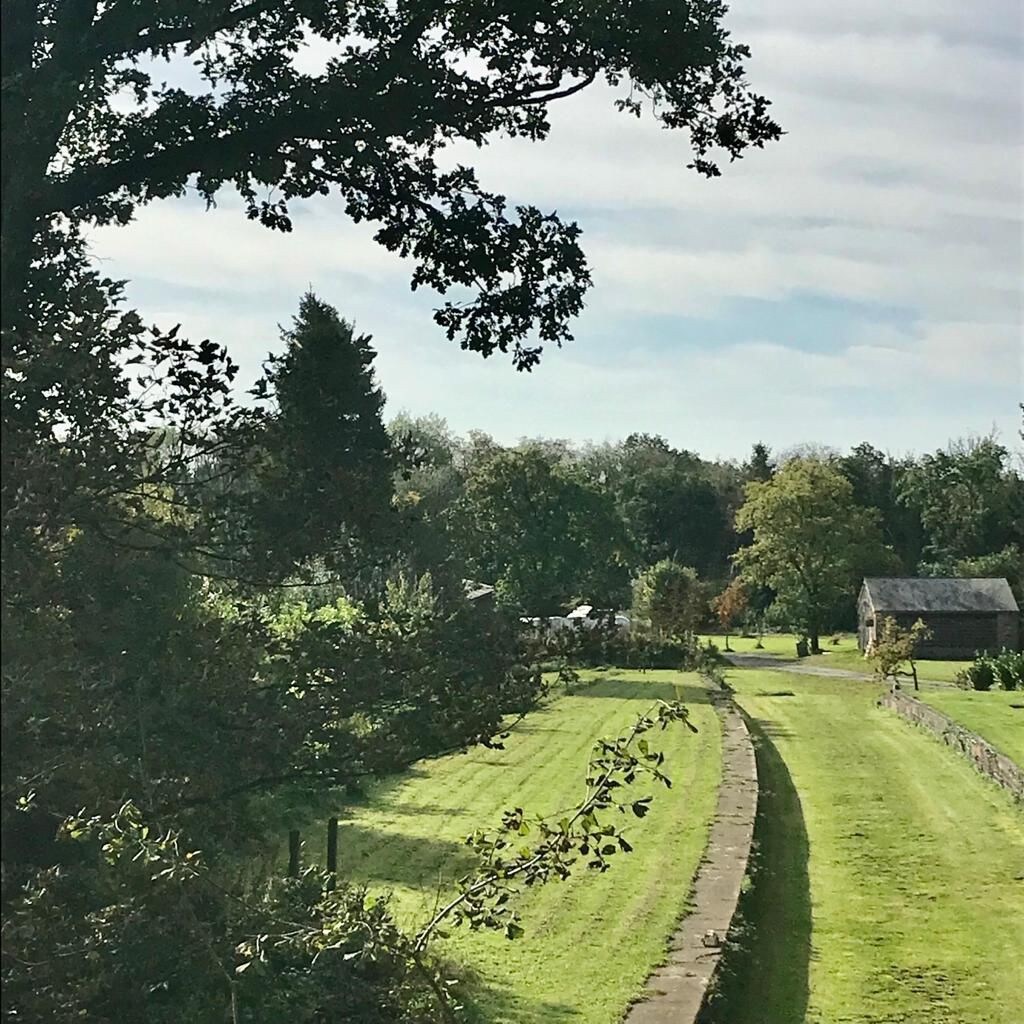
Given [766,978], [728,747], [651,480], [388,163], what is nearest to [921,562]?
[651,480]

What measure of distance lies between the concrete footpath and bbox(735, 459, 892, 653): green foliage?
116ft

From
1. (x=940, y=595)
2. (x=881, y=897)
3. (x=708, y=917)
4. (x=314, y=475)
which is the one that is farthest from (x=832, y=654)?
(x=314, y=475)

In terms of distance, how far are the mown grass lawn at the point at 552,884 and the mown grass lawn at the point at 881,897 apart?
774 millimetres

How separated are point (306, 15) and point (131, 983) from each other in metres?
4.56

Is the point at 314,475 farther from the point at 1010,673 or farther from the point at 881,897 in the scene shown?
the point at 1010,673

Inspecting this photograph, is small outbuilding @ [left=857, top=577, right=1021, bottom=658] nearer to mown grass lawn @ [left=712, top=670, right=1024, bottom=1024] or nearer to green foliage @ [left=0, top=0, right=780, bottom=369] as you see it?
mown grass lawn @ [left=712, top=670, right=1024, bottom=1024]

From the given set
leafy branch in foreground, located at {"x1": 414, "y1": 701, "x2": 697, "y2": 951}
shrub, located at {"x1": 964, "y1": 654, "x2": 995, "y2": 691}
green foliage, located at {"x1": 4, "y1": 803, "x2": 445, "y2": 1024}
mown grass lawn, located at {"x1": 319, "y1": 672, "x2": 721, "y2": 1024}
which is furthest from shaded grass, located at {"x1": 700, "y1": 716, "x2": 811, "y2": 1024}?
shrub, located at {"x1": 964, "y1": 654, "x2": 995, "y2": 691}

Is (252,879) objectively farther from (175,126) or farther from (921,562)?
(921,562)

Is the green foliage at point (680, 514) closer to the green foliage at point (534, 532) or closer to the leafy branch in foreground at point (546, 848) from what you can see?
the green foliage at point (534, 532)

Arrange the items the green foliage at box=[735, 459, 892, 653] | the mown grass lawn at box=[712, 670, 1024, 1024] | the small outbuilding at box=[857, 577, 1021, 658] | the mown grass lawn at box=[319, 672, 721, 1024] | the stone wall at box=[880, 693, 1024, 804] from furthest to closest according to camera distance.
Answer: the green foliage at box=[735, 459, 892, 653], the small outbuilding at box=[857, 577, 1021, 658], the stone wall at box=[880, 693, 1024, 804], the mown grass lawn at box=[712, 670, 1024, 1024], the mown grass lawn at box=[319, 672, 721, 1024]

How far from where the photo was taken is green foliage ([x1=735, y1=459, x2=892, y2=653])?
51969mm

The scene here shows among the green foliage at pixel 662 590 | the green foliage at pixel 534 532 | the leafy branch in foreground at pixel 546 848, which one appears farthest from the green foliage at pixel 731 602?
the leafy branch in foreground at pixel 546 848

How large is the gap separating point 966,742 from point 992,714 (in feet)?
15.2

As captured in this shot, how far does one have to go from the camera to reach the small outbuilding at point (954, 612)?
1939 inches
